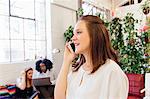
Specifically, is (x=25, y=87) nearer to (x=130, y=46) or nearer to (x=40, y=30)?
(x=40, y=30)

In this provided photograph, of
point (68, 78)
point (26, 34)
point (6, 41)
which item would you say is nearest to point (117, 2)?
point (26, 34)

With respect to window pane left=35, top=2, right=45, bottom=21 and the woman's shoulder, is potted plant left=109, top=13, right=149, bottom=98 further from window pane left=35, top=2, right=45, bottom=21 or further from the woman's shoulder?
the woman's shoulder

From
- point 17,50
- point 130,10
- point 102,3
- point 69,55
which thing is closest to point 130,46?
point 17,50

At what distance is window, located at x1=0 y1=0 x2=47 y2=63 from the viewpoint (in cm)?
347

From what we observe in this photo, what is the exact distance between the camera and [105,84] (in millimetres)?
1021

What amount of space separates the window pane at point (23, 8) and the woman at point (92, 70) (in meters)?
2.70

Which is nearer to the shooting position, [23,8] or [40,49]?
[23,8]

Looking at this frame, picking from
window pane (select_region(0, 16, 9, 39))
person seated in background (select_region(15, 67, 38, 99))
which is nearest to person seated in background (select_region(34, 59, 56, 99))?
person seated in background (select_region(15, 67, 38, 99))

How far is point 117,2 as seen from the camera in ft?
24.0

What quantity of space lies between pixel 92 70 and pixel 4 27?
2.67m

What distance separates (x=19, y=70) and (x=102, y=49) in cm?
264

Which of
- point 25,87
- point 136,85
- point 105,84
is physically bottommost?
point 136,85

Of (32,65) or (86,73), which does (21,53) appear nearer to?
(32,65)

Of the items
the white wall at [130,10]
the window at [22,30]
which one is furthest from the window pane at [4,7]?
the white wall at [130,10]
